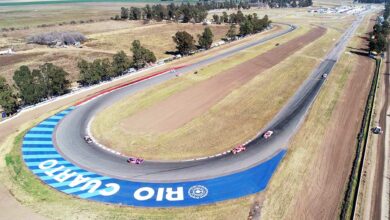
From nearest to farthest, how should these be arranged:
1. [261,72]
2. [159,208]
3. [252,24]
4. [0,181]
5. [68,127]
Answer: [159,208], [0,181], [68,127], [261,72], [252,24]

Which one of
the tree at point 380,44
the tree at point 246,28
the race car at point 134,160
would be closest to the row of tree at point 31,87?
the race car at point 134,160

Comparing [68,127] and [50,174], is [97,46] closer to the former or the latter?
[68,127]

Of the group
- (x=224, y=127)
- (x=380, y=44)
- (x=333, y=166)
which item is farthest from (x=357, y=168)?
(x=380, y=44)

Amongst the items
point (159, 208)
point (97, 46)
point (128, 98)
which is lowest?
point (159, 208)

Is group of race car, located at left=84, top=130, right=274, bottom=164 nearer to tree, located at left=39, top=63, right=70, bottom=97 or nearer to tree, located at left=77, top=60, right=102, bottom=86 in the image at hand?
tree, located at left=39, top=63, right=70, bottom=97

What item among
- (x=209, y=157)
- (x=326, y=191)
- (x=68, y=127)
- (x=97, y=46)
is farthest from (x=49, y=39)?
(x=326, y=191)

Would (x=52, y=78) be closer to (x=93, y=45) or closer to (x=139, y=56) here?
(x=139, y=56)

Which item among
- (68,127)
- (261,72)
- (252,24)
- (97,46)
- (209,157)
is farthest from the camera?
(252,24)
